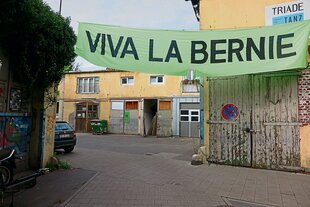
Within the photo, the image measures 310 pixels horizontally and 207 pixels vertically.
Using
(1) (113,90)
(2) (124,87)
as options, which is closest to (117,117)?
(1) (113,90)

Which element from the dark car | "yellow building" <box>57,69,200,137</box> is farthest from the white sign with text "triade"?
"yellow building" <box>57,69,200,137</box>

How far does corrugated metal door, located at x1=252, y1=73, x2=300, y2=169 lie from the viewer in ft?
25.8

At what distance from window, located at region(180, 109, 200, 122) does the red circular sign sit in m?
12.1

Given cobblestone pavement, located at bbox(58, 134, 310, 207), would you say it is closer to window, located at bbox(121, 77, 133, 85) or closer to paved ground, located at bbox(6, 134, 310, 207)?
paved ground, located at bbox(6, 134, 310, 207)

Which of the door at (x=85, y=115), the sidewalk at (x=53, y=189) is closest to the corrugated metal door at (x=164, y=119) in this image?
the door at (x=85, y=115)

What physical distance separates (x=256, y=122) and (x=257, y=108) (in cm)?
44

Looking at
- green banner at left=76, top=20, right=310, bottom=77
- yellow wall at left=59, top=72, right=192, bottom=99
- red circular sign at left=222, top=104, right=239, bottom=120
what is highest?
yellow wall at left=59, top=72, right=192, bottom=99

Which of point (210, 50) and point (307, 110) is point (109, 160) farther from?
point (307, 110)

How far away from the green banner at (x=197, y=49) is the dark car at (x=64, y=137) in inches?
211

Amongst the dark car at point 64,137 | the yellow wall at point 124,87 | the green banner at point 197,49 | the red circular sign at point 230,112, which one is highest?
the yellow wall at point 124,87

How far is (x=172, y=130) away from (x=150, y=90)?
3850 millimetres

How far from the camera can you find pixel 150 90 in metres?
22.5

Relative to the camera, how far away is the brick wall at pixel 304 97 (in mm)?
7691

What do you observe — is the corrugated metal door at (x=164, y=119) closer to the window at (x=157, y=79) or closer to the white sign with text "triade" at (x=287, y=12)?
the window at (x=157, y=79)
